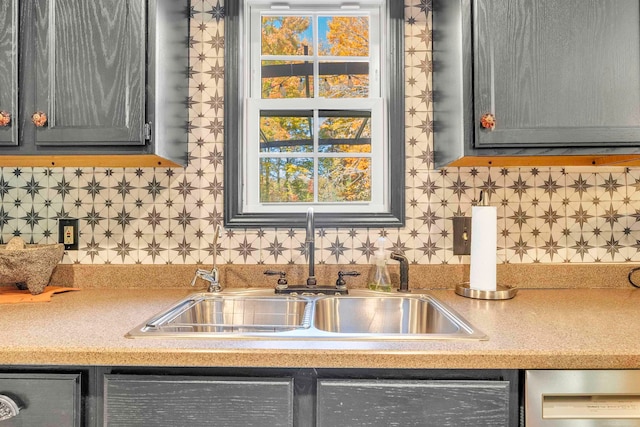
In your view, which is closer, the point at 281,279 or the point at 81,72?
the point at 81,72

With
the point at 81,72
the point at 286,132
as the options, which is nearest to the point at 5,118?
the point at 81,72

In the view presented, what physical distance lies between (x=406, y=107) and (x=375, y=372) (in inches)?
44.2

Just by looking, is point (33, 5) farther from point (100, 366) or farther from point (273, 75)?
point (100, 366)

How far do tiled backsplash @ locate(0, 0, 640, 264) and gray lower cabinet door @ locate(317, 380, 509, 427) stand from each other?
78 centimetres

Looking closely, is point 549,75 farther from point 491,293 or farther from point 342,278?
point 342,278

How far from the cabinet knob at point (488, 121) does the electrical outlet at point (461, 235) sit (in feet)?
1.52

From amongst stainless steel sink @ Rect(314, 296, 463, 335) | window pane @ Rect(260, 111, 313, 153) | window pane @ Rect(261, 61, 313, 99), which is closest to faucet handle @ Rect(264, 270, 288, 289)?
stainless steel sink @ Rect(314, 296, 463, 335)

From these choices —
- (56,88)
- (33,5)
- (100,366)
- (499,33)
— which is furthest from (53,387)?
(499,33)

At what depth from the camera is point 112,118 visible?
4.21 ft

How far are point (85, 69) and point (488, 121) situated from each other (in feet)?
4.24

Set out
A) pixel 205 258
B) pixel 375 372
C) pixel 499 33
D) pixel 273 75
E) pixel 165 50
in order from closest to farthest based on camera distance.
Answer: pixel 375 372 → pixel 499 33 → pixel 165 50 → pixel 205 258 → pixel 273 75

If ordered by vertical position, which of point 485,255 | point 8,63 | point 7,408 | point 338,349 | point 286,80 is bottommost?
point 7,408

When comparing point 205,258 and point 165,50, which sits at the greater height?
point 165,50

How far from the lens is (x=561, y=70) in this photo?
50.5 inches
